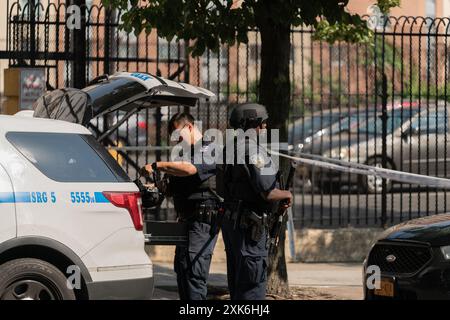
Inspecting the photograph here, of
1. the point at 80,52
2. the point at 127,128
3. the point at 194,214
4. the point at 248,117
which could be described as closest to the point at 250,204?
the point at 248,117

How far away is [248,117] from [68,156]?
1356 millimetres

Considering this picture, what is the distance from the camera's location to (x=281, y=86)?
1052 centimetres

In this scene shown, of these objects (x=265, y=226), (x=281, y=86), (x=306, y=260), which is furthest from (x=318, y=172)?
(x=265, y=226)

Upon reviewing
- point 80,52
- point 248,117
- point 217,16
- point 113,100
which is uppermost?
point 217,16

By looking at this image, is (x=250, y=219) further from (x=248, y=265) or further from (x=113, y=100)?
(x=113, y=100)

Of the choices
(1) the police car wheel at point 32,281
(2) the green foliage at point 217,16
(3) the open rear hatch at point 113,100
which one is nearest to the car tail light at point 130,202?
(1) the police car wheel at point 32,281

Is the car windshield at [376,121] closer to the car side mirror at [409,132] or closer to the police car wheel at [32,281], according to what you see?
the car side mirror at [409,132]

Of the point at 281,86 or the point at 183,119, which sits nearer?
the point at 183,119

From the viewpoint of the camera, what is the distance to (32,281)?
7445 mm

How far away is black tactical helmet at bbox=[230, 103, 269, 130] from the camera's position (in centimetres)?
805

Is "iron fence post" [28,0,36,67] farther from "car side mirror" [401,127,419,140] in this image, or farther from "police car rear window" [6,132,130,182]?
"car side mirror" [401,127,419,140]
